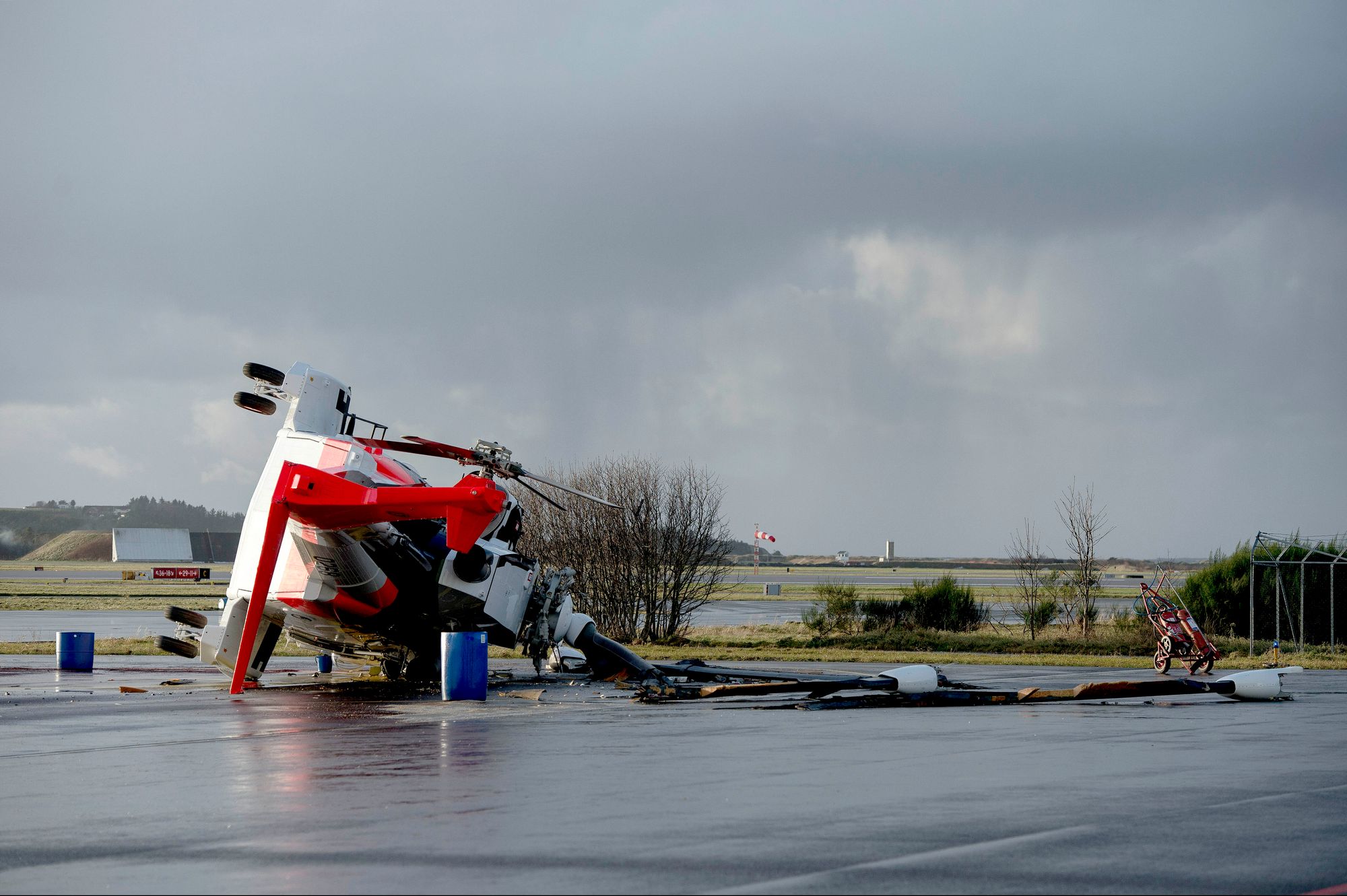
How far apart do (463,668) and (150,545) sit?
460 feet

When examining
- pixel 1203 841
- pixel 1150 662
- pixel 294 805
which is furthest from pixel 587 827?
pixel 1150 662

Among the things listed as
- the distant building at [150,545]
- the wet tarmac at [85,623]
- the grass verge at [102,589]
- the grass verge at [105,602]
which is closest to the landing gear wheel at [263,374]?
the wet tarmac at [85,623]

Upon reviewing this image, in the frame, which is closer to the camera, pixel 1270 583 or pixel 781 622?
pixel 1270 583

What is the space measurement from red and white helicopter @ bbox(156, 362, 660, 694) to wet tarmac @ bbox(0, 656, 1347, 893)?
10.6 ft

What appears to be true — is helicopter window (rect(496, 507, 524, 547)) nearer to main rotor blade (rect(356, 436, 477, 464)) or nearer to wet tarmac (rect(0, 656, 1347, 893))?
main rotor blade (rect(356, 436, 477, 464))

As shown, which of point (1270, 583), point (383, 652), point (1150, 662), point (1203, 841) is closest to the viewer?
point (1203, 841)

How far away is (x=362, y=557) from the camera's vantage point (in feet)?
72.3

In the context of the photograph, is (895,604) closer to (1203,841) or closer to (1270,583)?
(1270,583)

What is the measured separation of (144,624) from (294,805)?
40.0 meters

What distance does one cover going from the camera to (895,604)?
4288 centimetres

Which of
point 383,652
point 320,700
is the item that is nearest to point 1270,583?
point 383,652

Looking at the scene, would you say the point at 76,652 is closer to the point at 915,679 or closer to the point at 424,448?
the point at 424,448

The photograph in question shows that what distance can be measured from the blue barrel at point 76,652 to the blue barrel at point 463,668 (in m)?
10.6

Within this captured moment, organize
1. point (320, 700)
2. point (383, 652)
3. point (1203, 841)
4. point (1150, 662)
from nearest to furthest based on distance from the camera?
point (1203, 841), point (320, 700), point (383, 652), point (1150, 662)
